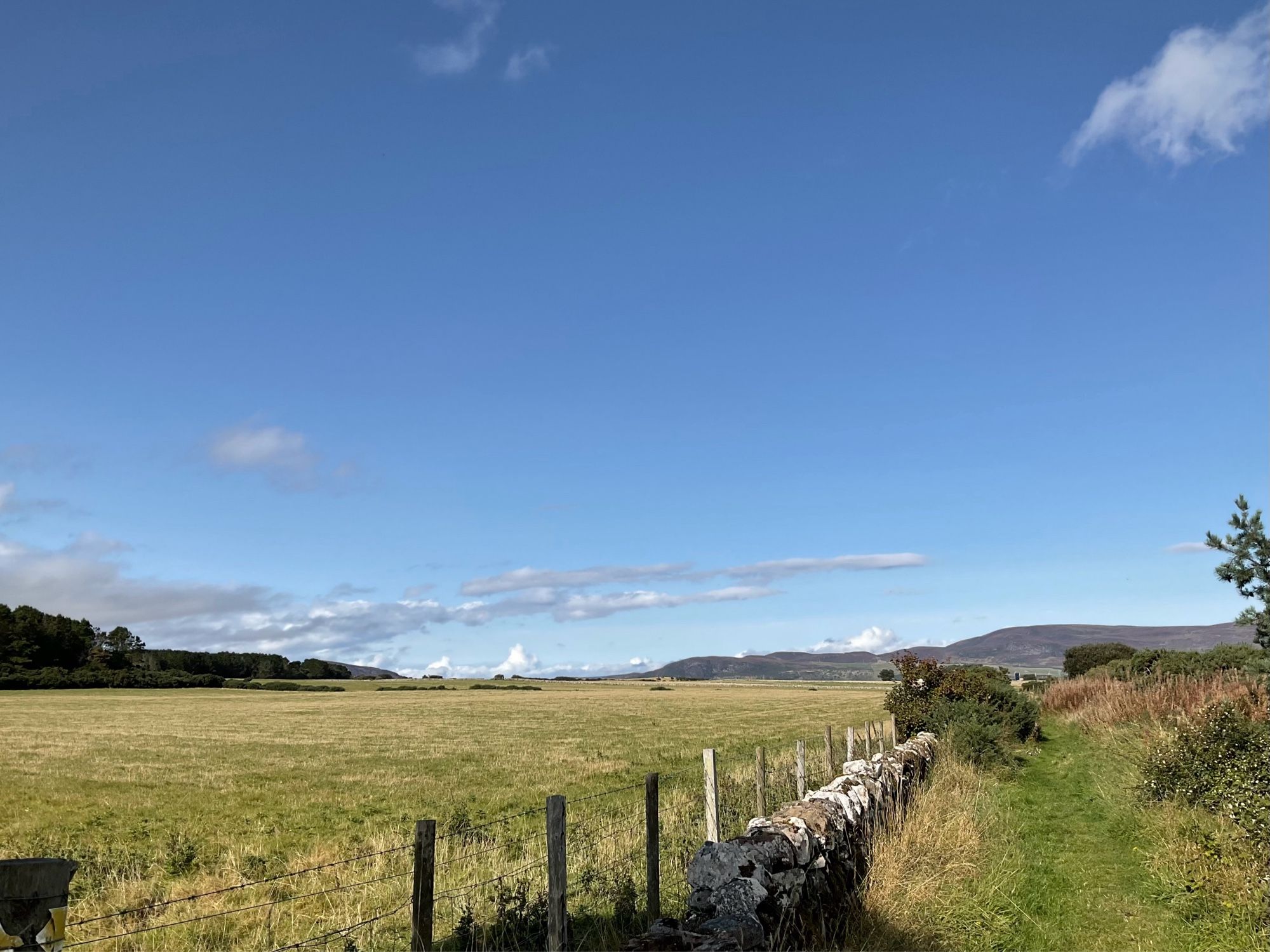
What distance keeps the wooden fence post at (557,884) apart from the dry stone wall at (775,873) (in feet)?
2.64

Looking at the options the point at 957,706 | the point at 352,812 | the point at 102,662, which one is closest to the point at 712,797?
the point at 352,812

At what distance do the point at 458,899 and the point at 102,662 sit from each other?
147729 mm

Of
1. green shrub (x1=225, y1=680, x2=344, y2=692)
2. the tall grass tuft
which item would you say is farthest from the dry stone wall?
green shrub (x1=225, y1=680, x2=344, y2=692)

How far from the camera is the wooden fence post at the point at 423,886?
595cm

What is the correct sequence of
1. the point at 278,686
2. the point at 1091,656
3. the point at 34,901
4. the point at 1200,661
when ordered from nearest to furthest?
the point at 34,901 < the point at 1200,661 < the point at 1091,656 < the point at 278,686

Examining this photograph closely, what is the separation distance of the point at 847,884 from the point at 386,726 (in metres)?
43.9

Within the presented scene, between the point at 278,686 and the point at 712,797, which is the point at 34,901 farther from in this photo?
the point at 278,686

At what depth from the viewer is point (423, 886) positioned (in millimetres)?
6039

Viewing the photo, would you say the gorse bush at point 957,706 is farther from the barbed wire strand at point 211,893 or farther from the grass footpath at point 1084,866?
the barbed wire strand at point 211,893

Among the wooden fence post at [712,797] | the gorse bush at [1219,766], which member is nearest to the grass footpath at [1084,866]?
the gorse bush at [1219,766]

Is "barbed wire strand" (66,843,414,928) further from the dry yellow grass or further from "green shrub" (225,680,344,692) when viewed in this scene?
"green shrub" (225,680,344,692)

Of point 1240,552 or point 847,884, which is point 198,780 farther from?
point 1240,552

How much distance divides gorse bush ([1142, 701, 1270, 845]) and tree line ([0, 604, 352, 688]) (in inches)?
4842

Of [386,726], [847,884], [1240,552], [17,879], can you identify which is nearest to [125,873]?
[847,884]
